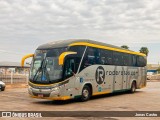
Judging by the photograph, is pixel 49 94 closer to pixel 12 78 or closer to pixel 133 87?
pixel 133 87

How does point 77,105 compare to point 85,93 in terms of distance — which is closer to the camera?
point 77,105

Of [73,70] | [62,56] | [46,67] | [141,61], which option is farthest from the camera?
[141,61]

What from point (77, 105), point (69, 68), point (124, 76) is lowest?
point (77, 105)

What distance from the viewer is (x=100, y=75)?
1767 cm

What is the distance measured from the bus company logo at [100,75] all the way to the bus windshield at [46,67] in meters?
3.46

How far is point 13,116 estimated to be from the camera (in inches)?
412

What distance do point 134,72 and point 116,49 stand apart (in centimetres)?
392

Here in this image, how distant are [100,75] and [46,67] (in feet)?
14.2

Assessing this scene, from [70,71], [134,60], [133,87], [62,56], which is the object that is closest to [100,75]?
[70,71]

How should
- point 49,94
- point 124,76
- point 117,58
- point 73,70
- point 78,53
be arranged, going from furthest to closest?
point 124,76 → point 117,58 → point 78,53 → point 73,70 → point 49,94

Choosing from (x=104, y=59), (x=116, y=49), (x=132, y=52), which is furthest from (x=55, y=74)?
(x=132, y=52)

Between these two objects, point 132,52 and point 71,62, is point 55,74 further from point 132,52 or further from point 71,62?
point 132,52

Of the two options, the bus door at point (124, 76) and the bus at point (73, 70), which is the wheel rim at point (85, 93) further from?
the bus door at point (124, 76)

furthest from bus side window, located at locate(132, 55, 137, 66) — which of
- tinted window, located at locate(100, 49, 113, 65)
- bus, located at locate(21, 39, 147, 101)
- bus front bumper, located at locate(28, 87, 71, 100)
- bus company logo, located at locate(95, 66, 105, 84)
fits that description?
bus front bumper, located at locate(28, 87, 71, 100)
